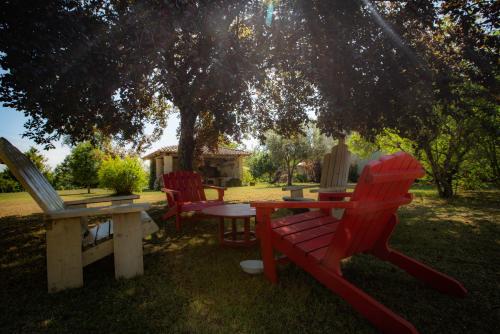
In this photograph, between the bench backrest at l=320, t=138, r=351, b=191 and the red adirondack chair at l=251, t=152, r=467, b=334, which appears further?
the bench backrest at l=320, t=138, r=351, b=191

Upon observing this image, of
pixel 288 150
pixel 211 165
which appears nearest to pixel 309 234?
pixel 288 150

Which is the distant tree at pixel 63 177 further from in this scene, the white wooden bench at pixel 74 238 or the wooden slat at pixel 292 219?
the wooden slat at pixel 292 219

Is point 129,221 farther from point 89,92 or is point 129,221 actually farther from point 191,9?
point 191,9

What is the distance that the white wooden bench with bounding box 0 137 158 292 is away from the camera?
2316 millimetres

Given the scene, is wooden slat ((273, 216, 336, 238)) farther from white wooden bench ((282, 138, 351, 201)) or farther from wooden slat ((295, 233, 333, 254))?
white wooden bench ((282, 138, 351, 201))

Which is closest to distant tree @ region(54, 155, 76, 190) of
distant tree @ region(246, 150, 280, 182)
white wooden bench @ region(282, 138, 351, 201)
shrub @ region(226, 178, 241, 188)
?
shrub @ region(226, 178, 241, 188)

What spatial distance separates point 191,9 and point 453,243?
5.16m

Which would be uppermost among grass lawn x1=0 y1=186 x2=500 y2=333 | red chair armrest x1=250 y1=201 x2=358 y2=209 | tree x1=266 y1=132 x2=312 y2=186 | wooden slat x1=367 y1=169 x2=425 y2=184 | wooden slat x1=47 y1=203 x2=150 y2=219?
tree x1=266 y1=132 x2=312 y2=186

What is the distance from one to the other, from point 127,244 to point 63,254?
0.55 m

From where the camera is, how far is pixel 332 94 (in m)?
4.18

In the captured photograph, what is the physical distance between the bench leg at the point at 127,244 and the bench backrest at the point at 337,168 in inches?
143

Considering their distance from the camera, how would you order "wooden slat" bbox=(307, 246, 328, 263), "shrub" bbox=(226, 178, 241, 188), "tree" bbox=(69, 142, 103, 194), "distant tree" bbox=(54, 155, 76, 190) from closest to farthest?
"wooden slat" bbox=(307, 246, 328, 263) < "tree" bbox=(69, 142, 103, 194) < "shrub" bbox=(226, 178, 241, 188) < "distant tree" bbox=(54, 155, 76, 190)

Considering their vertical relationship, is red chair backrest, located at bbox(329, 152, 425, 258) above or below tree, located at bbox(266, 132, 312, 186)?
below

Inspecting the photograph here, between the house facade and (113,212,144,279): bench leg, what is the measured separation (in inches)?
734
